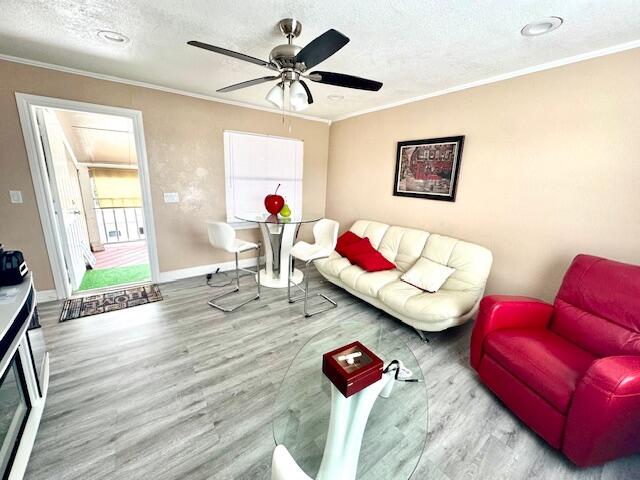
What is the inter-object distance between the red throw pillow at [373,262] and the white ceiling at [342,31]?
189cm

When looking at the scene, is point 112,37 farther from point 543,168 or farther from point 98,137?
point 98,137

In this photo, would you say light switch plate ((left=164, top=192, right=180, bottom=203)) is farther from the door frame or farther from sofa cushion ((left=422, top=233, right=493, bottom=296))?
sofa cushion ((left=422, top=233, right=493, bottom=296))

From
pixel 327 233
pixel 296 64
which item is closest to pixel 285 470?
pixel 296 64

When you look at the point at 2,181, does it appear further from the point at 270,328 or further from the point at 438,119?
the point at 438,119

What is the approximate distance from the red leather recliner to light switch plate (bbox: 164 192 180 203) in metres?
3.60

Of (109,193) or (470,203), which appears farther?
(109,193)

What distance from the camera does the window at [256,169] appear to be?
12.2 feet

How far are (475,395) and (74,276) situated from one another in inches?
172

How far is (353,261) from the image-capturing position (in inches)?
124

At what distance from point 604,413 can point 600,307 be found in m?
0.79

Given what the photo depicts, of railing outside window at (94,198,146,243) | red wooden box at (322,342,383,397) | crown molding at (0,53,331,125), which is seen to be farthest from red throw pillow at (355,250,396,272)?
railing outside window at (94,198,146,243)

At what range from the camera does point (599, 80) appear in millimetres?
1913

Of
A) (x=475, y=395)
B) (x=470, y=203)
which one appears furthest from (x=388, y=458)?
(x=470, y=203)

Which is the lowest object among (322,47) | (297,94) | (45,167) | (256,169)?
(45,167)
